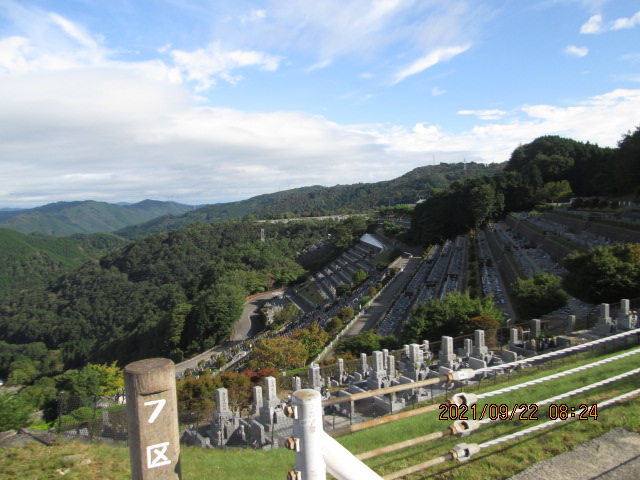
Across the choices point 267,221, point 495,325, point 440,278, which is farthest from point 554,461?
point 267,221

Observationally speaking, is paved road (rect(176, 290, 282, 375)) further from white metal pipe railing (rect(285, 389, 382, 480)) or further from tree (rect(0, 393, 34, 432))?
white metal pipe railing (rect(285, 389, 382, 480))

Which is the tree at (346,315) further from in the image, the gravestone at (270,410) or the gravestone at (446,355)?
the gravestone at (270,410)

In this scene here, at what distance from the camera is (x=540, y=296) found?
14.5 m

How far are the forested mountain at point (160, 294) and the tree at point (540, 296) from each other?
89.6 ft

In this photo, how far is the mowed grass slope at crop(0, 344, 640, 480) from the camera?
11.1 ft

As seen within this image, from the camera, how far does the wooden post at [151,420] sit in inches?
77.4

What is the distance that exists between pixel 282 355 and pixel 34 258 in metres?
109

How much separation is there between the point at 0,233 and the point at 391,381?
435ft

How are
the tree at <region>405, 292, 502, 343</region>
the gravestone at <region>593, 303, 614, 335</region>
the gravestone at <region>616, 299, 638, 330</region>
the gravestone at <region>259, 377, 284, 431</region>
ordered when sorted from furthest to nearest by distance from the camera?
1. the tree at <region>405, 292, 502, 343</region>
2. the gravestone at <region>593, 303, 614, 335</region>
3. the gravestone at <region>616, 299, 638, 330</region>
4. the gravestone at <region>259, 377, 284, 431</region>

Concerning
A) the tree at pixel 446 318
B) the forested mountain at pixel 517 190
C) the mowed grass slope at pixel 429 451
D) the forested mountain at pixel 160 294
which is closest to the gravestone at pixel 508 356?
the tree at pixel 446 318

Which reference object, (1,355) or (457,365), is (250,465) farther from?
(1,355)

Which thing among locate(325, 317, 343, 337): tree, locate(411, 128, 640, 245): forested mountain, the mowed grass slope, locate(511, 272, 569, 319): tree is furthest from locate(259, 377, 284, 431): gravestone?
locate(411, 128, 640, 245): forested mountain

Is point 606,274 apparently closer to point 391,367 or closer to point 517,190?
point 391,367

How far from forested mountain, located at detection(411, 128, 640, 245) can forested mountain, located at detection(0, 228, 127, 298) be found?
286 feet
